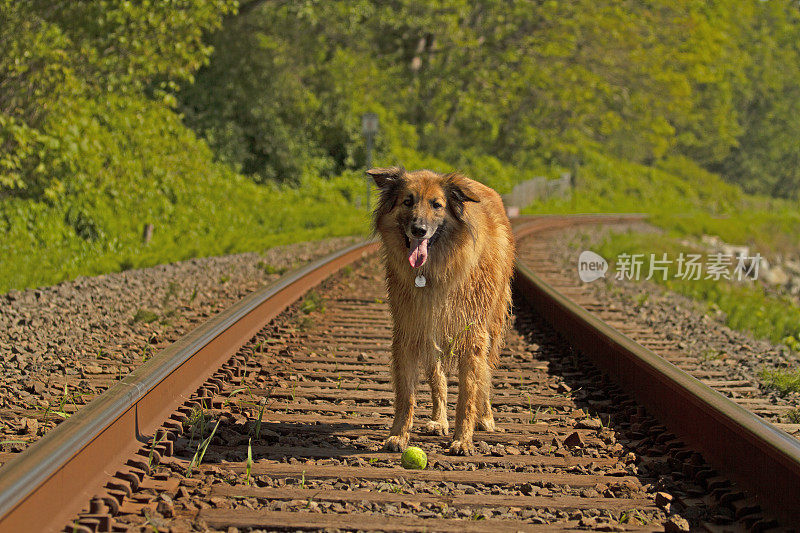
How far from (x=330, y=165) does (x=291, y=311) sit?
20.4 m

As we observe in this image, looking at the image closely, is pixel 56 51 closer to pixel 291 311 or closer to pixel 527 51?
pixel 291 311

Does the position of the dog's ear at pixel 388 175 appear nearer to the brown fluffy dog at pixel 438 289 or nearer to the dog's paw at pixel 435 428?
the brown fluffy dog at pixel 438 289

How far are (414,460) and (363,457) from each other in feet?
1.06

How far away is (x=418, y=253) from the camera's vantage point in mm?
4359

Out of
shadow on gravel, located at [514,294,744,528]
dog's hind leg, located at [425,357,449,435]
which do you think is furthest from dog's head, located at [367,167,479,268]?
shadow on gravel, located at [514,294,744,528]

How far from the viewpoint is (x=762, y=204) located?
1955 inches

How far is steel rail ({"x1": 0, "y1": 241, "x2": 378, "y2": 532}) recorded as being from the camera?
296 centimetres

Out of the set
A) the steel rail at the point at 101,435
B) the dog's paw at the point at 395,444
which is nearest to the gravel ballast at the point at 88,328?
the steel rail at the point at 101,435

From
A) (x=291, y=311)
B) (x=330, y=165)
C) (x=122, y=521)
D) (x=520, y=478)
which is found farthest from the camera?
(x=330, y=165)

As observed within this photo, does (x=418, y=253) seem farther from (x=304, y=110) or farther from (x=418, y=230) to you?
(x=304, y=110)

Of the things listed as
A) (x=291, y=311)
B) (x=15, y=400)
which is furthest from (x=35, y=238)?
(x=15, y=400)

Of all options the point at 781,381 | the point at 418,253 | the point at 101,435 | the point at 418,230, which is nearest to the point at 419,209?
the point at 418,230

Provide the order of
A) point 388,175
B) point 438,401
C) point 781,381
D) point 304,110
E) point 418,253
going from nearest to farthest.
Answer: point 418,253, point 388,175, point 438,401, point 781,381, point 304,110

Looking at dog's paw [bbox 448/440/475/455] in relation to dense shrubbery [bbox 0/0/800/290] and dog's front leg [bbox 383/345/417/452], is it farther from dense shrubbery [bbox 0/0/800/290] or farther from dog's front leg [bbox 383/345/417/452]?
dense shrubbery [bbox 0/0/800/290]
